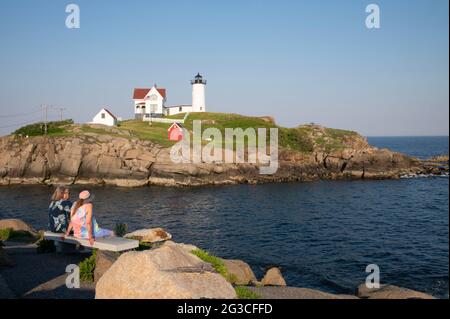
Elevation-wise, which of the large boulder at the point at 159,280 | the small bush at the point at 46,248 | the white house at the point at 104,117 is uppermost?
the white house at the point at 104,117

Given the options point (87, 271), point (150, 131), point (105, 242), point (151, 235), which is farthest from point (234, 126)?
point (87, 271)

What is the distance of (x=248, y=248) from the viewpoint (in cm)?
3095

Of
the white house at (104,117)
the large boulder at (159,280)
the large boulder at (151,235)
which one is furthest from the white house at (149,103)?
the large boulder at (159,280)

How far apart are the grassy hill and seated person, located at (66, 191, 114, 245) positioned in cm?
5339

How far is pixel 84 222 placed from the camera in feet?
52.9

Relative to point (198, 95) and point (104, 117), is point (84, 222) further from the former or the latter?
point (198, 95)

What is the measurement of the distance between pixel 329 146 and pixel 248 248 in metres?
55.4

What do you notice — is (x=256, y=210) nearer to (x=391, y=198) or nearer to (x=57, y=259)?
(x=391, y=198)

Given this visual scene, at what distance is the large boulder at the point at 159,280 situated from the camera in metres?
9.21

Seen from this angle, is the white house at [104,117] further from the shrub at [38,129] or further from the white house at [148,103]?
the white house at [148,103]

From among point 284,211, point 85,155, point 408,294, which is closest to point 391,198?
point 284,211

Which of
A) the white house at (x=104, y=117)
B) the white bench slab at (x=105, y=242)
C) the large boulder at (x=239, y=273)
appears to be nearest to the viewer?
the white bench slab at (x=105, y=242)

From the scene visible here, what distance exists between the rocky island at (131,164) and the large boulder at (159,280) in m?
53.1

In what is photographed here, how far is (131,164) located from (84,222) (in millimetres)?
49343
